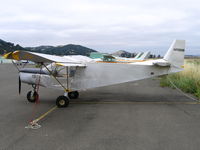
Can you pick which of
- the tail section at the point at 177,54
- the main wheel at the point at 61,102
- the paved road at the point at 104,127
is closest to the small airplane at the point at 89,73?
the tail section at the point at 177,54

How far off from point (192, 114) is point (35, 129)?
492 centimetres

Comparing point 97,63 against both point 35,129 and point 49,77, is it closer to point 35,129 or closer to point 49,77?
point 49,77

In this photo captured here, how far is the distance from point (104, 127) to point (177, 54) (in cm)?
541

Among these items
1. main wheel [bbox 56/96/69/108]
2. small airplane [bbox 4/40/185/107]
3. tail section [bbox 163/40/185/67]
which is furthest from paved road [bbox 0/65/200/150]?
tail section [bbox 163/40/185/67]

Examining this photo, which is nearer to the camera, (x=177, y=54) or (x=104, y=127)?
(x=104, y=127)

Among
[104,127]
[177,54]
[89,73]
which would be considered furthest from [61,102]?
[177,54]

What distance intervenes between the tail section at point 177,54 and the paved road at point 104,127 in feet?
6.49

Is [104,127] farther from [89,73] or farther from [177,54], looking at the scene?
[177,54]

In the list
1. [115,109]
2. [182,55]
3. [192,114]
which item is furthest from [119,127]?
[182,55]

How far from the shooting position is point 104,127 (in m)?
5.23

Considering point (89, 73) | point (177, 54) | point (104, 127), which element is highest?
point (177, 54)

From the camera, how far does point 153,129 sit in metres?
5.04

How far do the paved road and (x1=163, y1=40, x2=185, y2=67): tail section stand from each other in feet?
6.49

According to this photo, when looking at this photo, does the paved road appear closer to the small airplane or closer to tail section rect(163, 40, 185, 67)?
the small airplane
